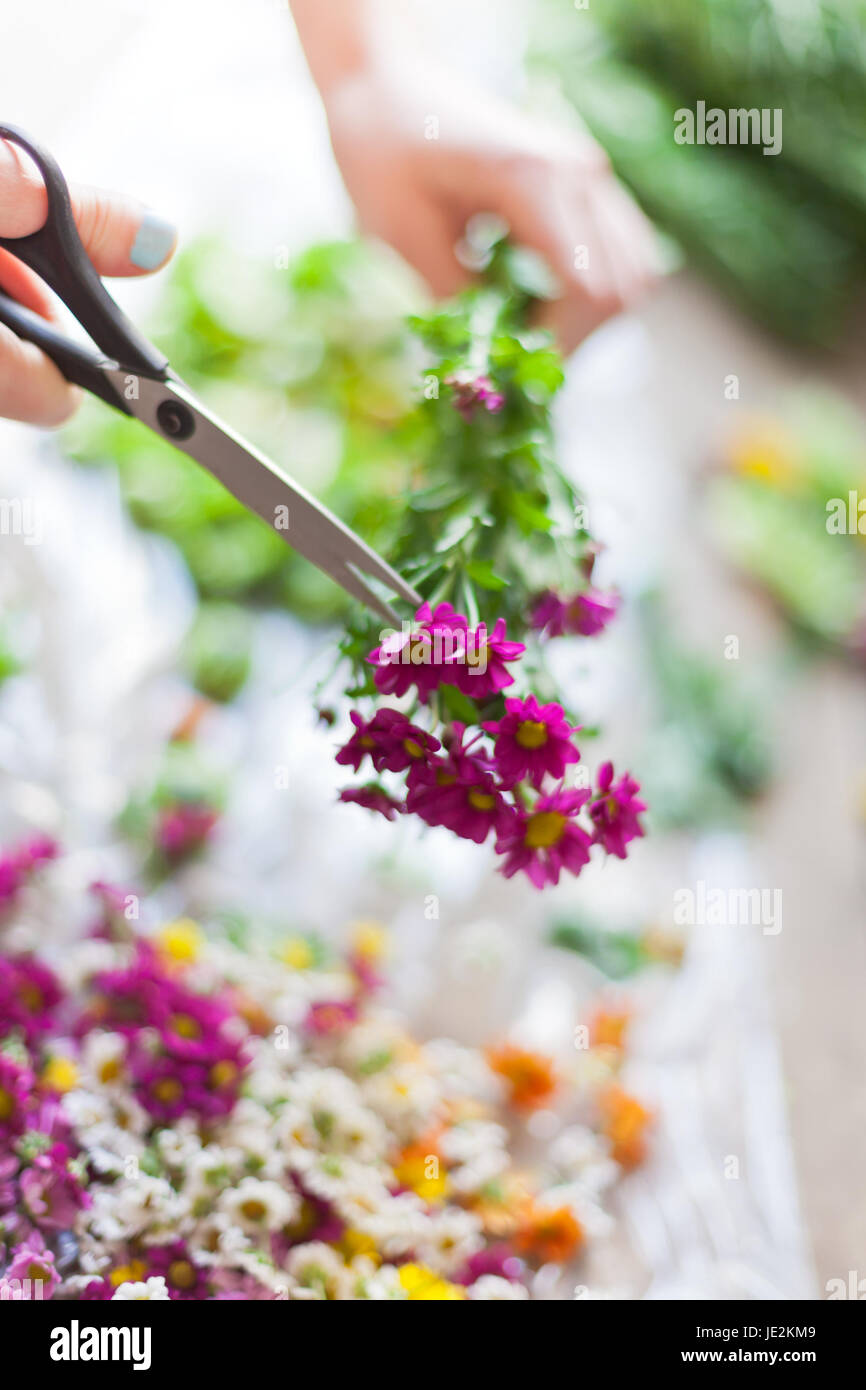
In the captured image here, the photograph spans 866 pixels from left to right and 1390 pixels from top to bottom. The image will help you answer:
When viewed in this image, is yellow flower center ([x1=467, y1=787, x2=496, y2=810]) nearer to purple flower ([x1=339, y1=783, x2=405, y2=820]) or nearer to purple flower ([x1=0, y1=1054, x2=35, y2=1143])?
purple flower ([x1=339, y1=783, x2=405, y2=820])

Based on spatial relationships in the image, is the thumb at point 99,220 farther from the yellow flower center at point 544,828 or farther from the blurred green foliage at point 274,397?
the blurred green foliage at point 274,397

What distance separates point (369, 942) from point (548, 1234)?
25 cm

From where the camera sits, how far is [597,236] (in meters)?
0.80

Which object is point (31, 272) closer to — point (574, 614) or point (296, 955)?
point (574, 614)

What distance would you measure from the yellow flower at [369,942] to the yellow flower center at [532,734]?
456 millimetres

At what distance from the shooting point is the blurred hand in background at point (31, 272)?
0.47m

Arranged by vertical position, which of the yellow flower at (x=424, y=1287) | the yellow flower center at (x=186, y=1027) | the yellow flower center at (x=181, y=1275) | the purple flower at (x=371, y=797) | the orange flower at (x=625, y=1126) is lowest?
the yellow flower at (x=424, y=1287)

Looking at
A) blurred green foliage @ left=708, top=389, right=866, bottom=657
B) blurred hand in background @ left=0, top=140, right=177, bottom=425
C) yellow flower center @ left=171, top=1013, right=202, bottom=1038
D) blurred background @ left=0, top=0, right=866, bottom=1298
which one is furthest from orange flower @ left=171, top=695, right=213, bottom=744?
blurred green foliage @ left=708, top=389, right=866, bottom=657

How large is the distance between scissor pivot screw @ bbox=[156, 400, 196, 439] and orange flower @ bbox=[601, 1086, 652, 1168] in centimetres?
60

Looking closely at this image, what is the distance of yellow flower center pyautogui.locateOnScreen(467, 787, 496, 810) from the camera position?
0.44m

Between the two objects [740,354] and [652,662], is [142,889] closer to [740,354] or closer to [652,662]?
[652,662]

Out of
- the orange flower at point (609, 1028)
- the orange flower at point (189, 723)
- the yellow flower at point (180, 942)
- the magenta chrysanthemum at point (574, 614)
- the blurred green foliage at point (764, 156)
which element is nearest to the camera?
the magenta chrysanthemum at point (574, 614)

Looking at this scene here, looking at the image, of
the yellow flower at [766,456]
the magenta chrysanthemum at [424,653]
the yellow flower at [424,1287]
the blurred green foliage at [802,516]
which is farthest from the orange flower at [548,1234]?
the yellow flower at [766,456]
